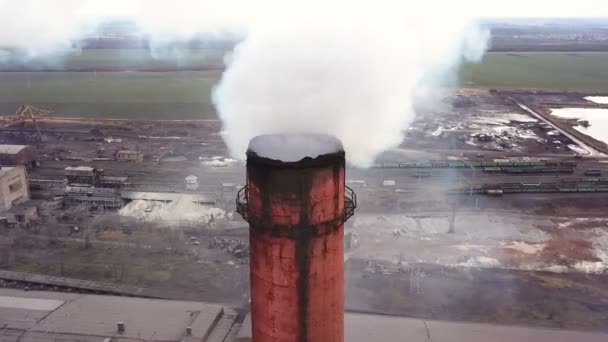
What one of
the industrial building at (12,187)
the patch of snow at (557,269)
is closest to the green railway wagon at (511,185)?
the patch of snow at (557,269)

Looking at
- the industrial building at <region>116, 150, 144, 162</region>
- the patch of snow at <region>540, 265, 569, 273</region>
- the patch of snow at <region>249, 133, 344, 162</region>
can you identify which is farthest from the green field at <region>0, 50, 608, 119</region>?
the patch of snow at <region>249, 133, 344, 162</region>

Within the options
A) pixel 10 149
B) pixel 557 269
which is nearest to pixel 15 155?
pixel 10 149

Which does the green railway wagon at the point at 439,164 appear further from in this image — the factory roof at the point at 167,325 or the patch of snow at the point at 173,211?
the factory roof at the point at 167,325

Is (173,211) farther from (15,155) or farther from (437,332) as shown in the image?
(437,332)

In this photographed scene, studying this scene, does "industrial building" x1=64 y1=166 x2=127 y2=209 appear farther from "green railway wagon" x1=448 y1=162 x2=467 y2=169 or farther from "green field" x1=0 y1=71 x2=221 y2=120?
"green field" x1=0 y1=71 x2=221 y2=120

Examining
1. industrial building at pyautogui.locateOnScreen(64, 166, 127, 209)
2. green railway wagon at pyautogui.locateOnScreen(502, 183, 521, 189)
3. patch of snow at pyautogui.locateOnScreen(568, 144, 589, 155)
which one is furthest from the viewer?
patch of snow at pyautogui.locateOnScreen(568, 144, 589, 155)

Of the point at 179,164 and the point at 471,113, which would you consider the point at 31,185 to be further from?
the point at 471,113
